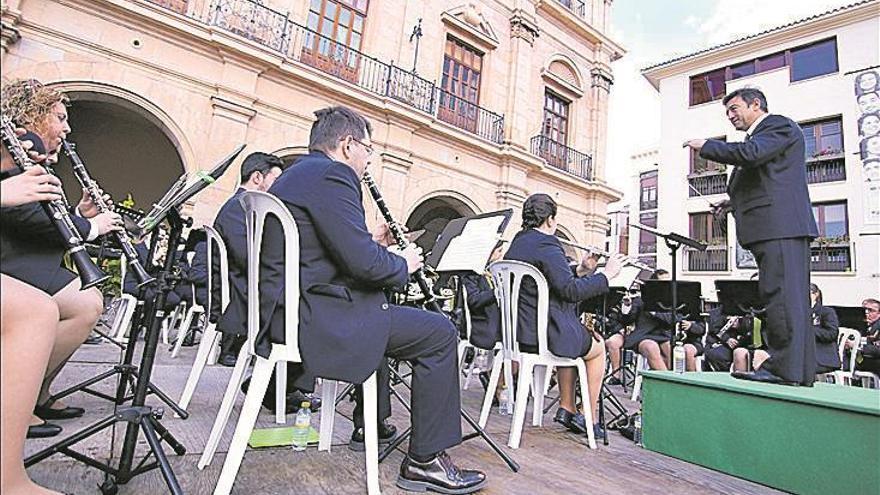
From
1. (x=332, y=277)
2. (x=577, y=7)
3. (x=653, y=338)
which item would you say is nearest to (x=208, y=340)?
(x=332, y=277)

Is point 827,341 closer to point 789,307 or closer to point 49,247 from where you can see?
point 789,307

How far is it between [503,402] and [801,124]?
16.1 meters

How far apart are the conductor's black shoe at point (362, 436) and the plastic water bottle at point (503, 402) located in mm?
1261

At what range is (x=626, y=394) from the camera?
16.6 ft

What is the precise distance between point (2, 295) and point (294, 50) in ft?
26.3

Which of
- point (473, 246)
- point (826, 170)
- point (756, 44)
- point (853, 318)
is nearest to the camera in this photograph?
point (473, 246)

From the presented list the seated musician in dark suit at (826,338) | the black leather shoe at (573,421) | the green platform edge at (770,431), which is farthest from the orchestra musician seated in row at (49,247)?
the seated musician in dark suit at (826,338)

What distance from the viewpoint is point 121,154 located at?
357 inches

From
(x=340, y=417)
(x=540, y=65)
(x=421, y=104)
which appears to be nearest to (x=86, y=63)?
(x=421, y=104)

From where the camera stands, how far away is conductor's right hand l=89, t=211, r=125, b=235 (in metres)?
1.82

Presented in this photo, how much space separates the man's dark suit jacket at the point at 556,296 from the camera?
2500 millimetres

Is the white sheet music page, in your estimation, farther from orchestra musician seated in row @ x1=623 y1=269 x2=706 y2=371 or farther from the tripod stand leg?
orchestra musician seated in row @ x1=623 y1=269 x2=706 y2=371

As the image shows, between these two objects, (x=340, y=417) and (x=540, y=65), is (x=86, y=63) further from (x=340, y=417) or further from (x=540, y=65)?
(x=540, y=65)

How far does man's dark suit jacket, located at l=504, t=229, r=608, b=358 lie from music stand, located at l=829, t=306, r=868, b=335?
461 centimetres
